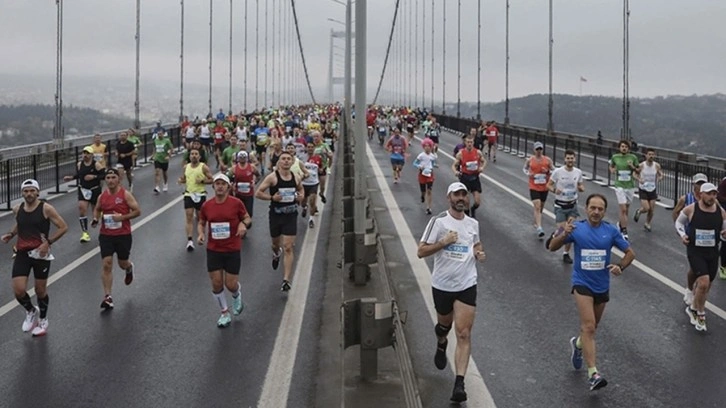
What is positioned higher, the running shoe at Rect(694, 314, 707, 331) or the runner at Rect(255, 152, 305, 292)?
the runner at Rect(255, 152, 305, 292)

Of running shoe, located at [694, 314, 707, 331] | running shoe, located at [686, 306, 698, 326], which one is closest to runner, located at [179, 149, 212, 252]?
running shoe, located at [686, 306, 698, 326]

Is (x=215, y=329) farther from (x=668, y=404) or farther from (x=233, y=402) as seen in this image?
(x=668, y=404)

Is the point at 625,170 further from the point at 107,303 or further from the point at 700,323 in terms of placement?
the point at 107,303

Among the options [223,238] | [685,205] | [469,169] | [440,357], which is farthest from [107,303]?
[469,169]

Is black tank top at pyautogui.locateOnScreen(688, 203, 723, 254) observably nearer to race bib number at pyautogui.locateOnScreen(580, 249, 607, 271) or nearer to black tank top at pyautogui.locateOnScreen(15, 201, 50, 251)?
race bib number at pyautogui.locateOnScreen(580, 249, 607, 271)

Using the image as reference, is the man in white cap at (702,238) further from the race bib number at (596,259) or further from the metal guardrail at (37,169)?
the metal guardrail at (37,169)

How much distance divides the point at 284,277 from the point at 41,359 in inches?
151

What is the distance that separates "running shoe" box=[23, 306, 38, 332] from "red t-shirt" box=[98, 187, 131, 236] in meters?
1.47

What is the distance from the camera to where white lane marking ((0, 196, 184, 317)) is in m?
10.4

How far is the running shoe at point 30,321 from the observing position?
9.22m

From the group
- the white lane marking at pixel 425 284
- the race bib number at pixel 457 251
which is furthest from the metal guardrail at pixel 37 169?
the race bib number at pixel 457 251

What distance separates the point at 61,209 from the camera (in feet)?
65.6

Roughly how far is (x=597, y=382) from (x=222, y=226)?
15.0 ft

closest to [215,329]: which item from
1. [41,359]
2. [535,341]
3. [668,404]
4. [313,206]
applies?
[41,359]
